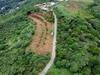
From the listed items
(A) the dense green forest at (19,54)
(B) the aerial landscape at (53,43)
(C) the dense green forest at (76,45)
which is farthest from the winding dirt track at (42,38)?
(C) the dense green forest at (76,45)

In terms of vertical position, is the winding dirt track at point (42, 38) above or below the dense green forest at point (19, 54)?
above

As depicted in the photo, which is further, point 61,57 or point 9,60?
point 9,60

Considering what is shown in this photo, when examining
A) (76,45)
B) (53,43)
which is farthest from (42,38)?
(76,45)

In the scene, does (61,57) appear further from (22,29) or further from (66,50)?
(22,29)

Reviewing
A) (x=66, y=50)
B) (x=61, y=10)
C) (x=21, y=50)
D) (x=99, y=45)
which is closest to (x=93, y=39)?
(x=99, y=45)

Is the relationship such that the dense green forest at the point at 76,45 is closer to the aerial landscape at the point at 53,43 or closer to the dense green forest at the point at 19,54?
the aerial landscape at the point at 53,43

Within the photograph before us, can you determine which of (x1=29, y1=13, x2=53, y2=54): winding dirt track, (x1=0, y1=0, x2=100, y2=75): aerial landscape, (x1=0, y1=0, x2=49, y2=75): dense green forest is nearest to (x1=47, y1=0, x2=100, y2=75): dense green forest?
(x1=0, y1=0, x2=100, y2=75): aerial landscape
